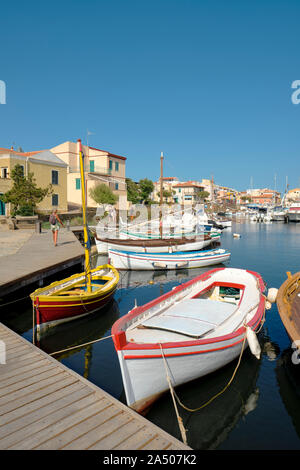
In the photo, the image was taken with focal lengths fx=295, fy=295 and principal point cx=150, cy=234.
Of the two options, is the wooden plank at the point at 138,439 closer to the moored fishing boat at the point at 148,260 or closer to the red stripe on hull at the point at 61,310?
the red stripe on hull at the point at 61,310

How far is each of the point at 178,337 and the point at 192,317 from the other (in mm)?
A: 1212

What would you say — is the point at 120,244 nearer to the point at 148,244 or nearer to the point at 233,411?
the point at 148,244

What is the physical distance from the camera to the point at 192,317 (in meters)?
8.51

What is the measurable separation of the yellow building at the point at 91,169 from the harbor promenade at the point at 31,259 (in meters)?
27.4

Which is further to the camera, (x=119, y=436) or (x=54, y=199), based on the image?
(x=54, y=199)

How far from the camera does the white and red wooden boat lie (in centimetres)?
625

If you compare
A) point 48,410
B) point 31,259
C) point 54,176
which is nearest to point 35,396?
point 48,410

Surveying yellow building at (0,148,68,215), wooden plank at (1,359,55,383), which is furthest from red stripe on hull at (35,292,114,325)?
yellow building at (0,148,68,215)

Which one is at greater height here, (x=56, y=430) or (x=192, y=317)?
(x=192, y=317)

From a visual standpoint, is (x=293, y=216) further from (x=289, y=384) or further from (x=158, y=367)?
A: (x=158, y=367)

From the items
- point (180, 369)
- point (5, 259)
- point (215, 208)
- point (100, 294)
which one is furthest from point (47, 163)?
point (215, 208)

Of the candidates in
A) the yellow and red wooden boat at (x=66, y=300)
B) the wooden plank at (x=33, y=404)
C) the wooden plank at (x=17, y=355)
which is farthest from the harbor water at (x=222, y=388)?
the wooden plank at (x=33, y=404)

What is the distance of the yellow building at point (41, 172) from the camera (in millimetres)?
34938
